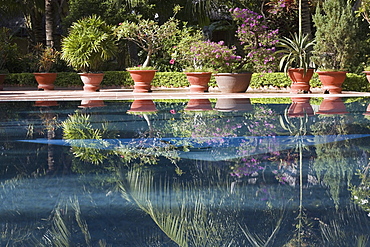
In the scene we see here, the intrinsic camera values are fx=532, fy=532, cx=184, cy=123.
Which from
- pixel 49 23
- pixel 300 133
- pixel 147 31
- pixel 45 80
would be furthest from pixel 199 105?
pixel 49 23

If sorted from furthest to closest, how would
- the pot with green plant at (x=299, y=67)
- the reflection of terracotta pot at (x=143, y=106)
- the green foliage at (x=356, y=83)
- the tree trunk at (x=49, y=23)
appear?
the tree trunk at (x=49, y=23) < the green foliage at (x=356, y=83) < the pot with green plant at (x=299, y=67) < the reflection of terracotta pot at (x=143, y=106)

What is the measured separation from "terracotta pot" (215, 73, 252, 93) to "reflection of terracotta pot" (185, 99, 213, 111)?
2358 millimetres

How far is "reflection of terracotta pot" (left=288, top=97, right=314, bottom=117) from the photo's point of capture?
10.7 metres

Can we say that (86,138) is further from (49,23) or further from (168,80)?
(49,23)

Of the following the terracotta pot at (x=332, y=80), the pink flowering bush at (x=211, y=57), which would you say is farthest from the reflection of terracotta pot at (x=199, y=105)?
the terracotta pot at (x=332, y=80)

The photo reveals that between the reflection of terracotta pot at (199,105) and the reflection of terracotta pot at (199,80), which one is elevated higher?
the reflection of terracotta pot at (199,80)

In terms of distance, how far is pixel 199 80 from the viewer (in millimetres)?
16891

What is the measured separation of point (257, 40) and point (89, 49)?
235 inches

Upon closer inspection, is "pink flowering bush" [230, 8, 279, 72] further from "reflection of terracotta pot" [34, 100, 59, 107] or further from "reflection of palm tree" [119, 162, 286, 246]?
"reflection of palm tree" [119, 162, 286, 246]

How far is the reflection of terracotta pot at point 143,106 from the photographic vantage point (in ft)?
39.2

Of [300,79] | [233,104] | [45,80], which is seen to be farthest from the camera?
[45,80]

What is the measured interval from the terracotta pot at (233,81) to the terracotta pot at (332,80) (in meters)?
2.27

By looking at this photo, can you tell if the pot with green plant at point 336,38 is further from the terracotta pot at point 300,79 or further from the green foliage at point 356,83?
the terracotta pot at point 300,79

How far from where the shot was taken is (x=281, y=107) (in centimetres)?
1220
